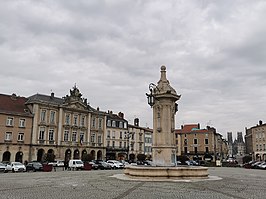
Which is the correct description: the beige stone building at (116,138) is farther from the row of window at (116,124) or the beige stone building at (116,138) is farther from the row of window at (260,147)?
the row of window at (260,147)

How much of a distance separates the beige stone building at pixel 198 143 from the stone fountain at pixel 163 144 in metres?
64.6

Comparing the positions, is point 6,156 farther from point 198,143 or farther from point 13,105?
point 198,143

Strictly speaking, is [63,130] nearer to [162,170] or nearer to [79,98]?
[79,98]

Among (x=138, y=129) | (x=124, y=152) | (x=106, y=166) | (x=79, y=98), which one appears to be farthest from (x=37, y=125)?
(x=138, y=129)

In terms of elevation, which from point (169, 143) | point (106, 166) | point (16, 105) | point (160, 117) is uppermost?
point (16, 105)

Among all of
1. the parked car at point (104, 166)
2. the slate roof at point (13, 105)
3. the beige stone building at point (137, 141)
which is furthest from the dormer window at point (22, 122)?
the beige stone building at point (137, 141)

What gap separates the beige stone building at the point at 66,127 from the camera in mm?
53469

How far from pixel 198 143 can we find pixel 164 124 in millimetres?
67627

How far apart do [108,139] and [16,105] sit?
23.8 meters

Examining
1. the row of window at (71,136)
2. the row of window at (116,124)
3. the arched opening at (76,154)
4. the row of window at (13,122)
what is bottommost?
the arched opening at (76,154)

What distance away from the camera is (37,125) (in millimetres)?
53125

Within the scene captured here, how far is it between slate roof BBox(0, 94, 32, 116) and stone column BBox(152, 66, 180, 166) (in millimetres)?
35433

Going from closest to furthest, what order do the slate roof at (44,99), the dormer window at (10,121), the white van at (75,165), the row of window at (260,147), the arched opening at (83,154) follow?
the white van at (75,165) < the dormer window at (10,121) < the slate roof at (44,99) < the arched opening at (83,154) < the row of window at (260,147)

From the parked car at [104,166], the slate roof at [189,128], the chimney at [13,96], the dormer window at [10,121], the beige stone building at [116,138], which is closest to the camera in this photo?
the parked car at [104,166]
